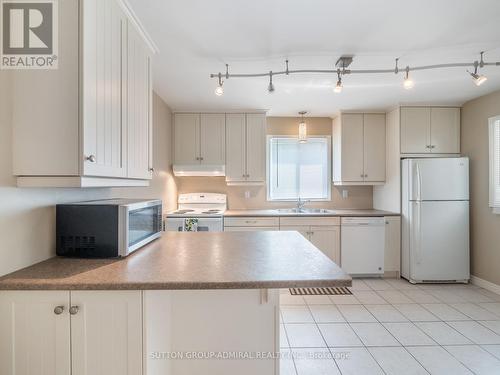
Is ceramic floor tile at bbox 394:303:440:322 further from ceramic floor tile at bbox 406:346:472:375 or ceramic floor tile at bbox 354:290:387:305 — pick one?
ceramic floor tile at bbox 406:346:472:375

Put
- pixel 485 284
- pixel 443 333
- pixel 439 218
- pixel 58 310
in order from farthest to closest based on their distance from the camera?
pixel 439 218, pixel 485 284, pixel 443 333, pixel 58 310

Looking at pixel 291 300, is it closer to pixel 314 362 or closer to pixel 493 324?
pixel 314 362

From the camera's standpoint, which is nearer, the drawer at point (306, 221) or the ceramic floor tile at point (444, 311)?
the ceramic floor tile at point (444, 311)

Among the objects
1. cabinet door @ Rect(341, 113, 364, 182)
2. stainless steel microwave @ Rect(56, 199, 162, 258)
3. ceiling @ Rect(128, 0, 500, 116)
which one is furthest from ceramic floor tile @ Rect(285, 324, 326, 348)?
ceiling @ Rect(128, 0, 500, 116)

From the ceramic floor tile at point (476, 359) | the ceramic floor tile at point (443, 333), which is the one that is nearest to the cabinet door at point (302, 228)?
the ceramic floor tile at point (443, 333)

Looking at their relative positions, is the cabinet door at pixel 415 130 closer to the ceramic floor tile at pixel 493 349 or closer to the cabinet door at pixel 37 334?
the ceramic floor tile at pixel 493 349

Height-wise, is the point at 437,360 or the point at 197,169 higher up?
the point at 197,169

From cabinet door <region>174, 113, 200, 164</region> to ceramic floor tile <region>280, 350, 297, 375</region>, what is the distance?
8.72 ft

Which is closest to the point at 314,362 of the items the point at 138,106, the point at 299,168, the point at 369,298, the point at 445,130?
the point at 369,298

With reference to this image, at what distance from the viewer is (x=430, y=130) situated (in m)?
3.67

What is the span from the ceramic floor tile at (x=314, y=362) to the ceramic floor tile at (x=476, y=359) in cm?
98

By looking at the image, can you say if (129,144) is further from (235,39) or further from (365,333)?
(365,333)

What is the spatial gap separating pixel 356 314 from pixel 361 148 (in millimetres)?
2329

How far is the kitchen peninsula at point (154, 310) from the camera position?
1059mm
